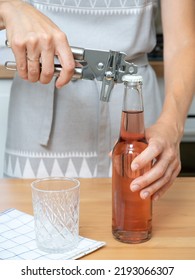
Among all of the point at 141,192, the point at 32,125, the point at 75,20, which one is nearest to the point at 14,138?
the point at 32,125

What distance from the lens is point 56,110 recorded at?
1.20 m

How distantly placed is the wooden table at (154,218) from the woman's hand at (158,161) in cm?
6

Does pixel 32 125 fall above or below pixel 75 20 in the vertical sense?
below

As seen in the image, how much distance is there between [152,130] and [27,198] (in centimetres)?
25

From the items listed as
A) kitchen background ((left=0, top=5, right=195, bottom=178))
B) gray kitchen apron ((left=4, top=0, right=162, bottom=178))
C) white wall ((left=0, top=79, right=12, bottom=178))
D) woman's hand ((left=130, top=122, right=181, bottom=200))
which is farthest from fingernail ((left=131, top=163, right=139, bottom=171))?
white wall ((left=0, top=79, right=12, bottom=178))

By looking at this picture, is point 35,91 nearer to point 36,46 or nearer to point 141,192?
point 36,46

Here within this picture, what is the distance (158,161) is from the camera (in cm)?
84

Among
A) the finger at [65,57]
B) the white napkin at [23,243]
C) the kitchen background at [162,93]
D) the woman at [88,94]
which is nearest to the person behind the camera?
the white napkin at [23,243]

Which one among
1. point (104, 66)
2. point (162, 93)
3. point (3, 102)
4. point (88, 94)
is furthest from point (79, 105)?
point (162, 93)

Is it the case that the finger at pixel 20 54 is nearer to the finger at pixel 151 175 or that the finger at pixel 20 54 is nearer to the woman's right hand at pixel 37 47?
the woman's right hand at pixel 37 47

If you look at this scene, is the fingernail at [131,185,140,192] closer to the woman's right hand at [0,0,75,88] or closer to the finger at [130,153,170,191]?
the finger at [130,153,170,191]

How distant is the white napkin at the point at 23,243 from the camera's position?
2.42 feet

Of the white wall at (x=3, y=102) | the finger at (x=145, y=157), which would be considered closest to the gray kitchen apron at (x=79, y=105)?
the finger at (x=145, y=157)

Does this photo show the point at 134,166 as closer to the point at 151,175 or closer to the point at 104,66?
the point at 151,175
